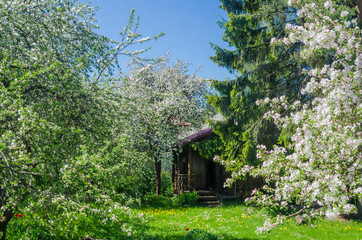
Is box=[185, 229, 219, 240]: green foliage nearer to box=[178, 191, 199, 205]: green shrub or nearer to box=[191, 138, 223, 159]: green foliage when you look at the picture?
Answer: box=[191, 138, 223, 159]: green foliage

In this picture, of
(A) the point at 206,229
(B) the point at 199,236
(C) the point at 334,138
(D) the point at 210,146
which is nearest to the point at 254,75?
(D) the point at 210,146

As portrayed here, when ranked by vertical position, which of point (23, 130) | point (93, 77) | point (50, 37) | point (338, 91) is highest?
point (50, 37)

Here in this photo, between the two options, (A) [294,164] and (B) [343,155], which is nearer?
(B) [343,155]

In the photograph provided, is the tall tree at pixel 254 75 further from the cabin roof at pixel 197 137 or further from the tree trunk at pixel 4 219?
the tree trunk at pixel 4 219

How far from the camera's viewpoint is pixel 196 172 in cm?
2142

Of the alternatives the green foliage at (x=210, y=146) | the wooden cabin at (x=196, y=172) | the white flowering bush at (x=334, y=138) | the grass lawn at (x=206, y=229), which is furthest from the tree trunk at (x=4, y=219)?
the wooden cabin at (x=196, y=172)

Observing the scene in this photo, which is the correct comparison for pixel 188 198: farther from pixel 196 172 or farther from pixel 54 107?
pixel 54 107

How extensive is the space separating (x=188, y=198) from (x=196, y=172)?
2941mm

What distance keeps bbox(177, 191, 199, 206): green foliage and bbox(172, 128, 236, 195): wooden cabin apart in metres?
1.12

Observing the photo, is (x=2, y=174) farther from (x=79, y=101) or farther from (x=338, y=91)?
(x=338, y=91)

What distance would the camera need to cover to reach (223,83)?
14.2m

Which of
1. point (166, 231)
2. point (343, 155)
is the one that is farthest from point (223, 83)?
point (343, 155)

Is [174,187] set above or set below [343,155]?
below

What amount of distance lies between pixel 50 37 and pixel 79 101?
151 cm
